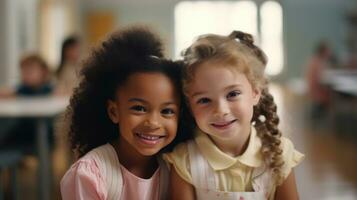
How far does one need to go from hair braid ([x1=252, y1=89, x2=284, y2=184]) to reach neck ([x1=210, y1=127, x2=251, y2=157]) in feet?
0.12

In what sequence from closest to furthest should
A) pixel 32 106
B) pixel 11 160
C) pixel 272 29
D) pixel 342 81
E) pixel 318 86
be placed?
pixel 11 160, pixel 32 106, pixel 342 81, pixel 318 86, pixel 272 29

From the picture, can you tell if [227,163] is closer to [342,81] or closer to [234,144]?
[234,144]

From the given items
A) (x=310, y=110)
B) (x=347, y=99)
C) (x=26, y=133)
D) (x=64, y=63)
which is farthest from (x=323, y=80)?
(x=26, y=133)

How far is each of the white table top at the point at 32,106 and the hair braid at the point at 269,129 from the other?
1.76 metres

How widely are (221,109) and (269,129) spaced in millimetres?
155

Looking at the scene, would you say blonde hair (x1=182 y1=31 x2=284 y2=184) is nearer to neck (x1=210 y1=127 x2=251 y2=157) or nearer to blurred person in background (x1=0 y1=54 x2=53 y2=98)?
neck (x1=210 y1=127 x2=251 y2=157)

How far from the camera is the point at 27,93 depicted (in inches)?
158

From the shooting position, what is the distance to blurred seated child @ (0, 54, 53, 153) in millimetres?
3268

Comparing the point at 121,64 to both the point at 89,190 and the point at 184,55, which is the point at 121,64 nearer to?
the point at 184,55

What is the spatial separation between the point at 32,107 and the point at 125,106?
246 cm

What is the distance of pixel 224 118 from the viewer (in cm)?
86

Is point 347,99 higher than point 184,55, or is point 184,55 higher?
point 184,55

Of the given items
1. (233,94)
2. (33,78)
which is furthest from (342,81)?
(233,94)

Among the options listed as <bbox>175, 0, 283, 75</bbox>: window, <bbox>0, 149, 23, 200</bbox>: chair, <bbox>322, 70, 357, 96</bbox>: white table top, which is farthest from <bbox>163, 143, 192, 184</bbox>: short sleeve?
<bbox>175, 0, 283, 75</bbox>: window
